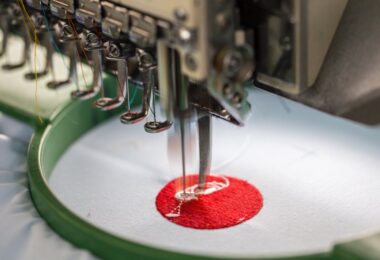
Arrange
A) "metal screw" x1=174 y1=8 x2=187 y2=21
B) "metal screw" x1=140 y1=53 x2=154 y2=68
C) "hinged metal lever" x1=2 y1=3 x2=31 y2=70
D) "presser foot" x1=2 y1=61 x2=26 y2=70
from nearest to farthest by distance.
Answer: "metal screw" x1=174 y1=8 x2=187 y2=21
"metal screw" x1=140 y1=53 x2=154 y2=68
"hinged metal lever" x1=2 y1=3 x2=31 y2=70
"presser foot" x1=2 y1=61 x2=26 y2=70

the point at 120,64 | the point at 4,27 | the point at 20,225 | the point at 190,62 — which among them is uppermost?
the point at 190,62

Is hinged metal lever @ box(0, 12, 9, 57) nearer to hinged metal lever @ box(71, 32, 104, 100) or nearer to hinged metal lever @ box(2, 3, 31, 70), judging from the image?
hinged metal lever @ box(2, 3, 31, 70)

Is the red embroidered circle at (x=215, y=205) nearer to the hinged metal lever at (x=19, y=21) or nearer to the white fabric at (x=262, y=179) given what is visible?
the white fabric at (x=262, y=179)

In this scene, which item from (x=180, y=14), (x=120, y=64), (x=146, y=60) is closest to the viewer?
(x=180, y=14)

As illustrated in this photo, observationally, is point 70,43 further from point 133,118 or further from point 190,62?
point 190,62

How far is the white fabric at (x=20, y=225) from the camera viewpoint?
1301 millimetres

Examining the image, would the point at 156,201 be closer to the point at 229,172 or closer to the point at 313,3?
the point at 229,172

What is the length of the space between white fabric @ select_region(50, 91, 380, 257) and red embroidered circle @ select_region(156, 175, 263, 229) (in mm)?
17

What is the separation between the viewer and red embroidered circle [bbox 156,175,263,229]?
4.62 ft

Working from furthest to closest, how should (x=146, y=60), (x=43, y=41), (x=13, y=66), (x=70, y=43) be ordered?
(x=13, y=66), (x=43, y=41), (x=70, y=43), (x=146, y=60)

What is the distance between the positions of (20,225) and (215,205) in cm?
36

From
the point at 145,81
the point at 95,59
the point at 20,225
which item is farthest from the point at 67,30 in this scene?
the point at 20,225

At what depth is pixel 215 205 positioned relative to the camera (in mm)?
1459

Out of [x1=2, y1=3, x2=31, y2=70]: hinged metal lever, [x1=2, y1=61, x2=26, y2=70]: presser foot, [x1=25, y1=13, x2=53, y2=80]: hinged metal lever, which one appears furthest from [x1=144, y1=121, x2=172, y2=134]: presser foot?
[x1=2, y1=61, x2=26, y2=70]: presser foot
